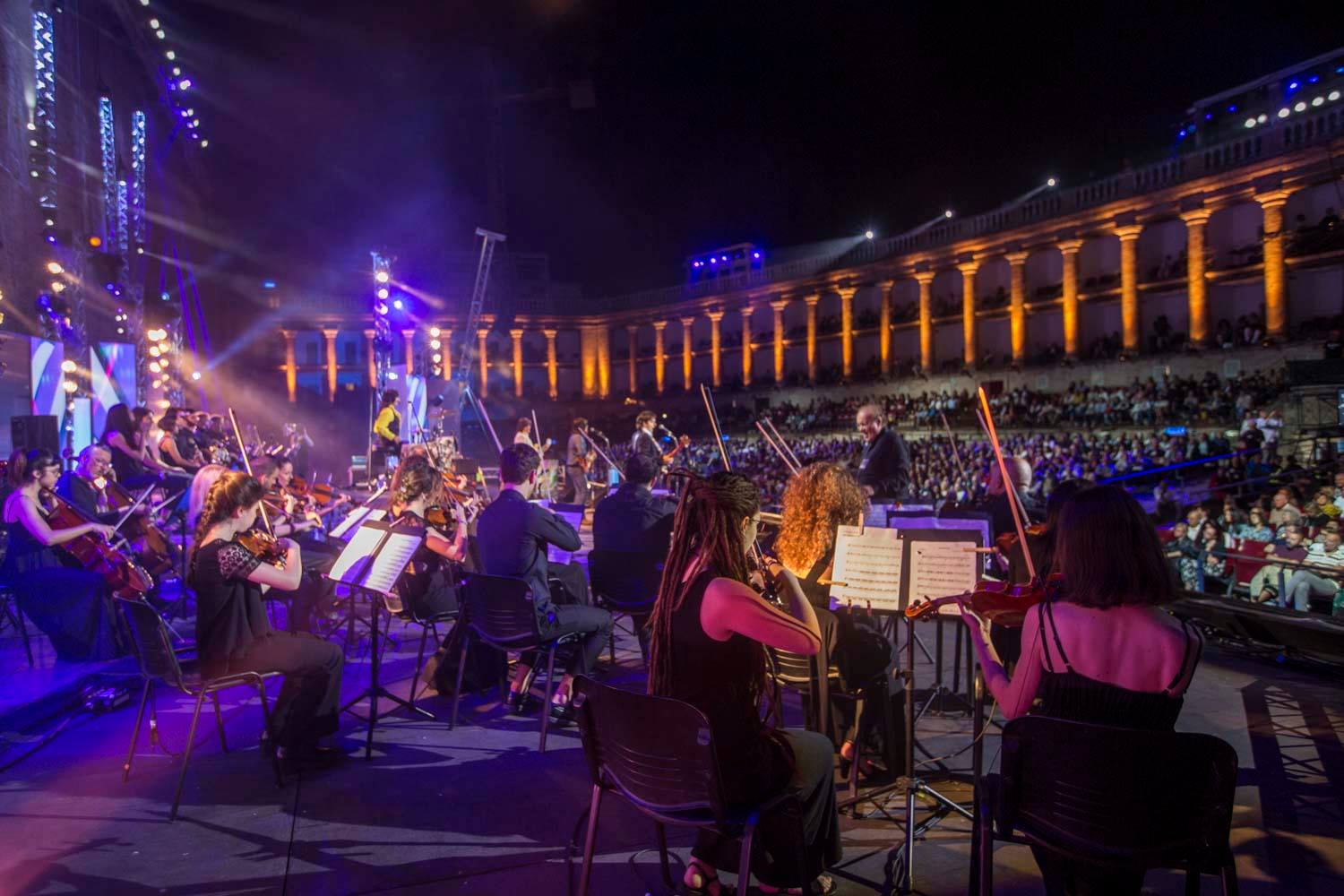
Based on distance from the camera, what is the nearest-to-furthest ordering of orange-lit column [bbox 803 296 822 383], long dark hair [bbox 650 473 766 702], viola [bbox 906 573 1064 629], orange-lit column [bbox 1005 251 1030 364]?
1. long dark hair [bbox 650 473 766 702]
2. viola [bbox 906 573 1064 629]
3. orange-lit column [bbox 1005 251 1030 364]
4. orange-lit column [bbox 803 296 822 383]

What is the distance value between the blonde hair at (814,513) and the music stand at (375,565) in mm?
2083

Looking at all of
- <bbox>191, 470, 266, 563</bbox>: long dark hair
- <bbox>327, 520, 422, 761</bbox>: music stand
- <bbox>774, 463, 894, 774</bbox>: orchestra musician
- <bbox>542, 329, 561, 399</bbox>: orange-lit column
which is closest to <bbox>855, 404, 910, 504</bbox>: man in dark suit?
<bbox>774, 463, 894, 774</bbox>: orchestra musician

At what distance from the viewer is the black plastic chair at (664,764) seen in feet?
7.49

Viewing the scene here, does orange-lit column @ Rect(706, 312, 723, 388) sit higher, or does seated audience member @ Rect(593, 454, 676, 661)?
orange-lit column @ Rect(706, 312, 723, 388)

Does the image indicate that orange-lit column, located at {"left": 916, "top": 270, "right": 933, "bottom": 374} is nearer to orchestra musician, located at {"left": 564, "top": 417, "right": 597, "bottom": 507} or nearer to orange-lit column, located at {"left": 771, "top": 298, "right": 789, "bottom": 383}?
orange-lit column, located at {"left": 771, "top": 298, "right": 789, "bottom": 383}

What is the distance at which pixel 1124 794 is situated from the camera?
2.03 meters

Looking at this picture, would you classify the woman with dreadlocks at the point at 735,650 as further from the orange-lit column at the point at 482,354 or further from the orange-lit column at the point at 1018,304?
the orange-lit column at the point at 482,354

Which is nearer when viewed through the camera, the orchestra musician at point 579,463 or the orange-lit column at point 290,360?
the orchestra musician at point 579,463

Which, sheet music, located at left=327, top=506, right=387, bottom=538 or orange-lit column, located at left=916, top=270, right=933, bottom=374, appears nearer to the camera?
sheet music, located at left=327, top=506, right=387, bottom=538

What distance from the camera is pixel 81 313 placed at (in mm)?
12484

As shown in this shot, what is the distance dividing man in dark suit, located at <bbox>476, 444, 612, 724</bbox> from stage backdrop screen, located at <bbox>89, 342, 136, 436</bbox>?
9.76 m

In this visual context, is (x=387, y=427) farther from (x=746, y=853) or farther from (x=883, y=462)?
(x=746, y=853)

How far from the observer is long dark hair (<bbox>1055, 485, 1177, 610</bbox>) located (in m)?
2.23

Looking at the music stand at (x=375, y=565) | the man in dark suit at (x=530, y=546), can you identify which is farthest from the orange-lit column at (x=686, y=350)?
the music stand at (x=375, y=565)
